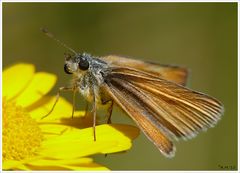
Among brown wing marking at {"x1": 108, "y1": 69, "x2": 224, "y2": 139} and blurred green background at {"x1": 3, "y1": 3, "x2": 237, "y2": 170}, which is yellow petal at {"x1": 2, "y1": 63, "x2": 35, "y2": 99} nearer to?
brown wing marking at {"x1": 108, "y1": 69, "x2": 224, "y2": 139}

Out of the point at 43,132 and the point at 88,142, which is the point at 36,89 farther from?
the point at 88,142

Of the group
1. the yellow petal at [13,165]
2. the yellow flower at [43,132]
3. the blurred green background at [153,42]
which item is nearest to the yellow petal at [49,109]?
the yellow flower at [43,132]

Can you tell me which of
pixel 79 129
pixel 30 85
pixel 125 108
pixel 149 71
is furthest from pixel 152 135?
pixel 30 85

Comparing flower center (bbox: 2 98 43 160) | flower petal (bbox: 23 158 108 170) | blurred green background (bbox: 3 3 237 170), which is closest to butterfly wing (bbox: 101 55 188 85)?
flower center (bbox: 2 98 43 160)

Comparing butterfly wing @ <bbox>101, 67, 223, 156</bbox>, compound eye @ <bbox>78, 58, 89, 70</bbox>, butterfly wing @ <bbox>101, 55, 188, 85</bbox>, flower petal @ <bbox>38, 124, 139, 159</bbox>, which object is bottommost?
flower petal @ <bbox>38, 124, 139, 159</bbox>

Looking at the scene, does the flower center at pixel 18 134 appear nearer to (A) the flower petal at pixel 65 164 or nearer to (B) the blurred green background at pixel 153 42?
(A) the flower petal at pixel 65 164
